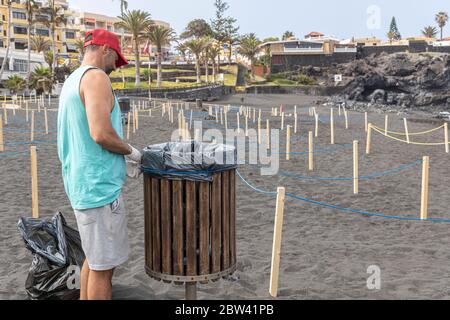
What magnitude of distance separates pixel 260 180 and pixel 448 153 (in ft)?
24.2

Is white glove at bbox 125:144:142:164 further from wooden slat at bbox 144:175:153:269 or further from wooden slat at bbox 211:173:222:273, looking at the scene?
wooden slat at bbox 211:173:222:273

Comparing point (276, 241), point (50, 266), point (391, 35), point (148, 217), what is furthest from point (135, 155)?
point (391, 35)

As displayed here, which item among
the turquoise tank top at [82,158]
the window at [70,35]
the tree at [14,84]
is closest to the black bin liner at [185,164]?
the turquoise tank top at [82,158]

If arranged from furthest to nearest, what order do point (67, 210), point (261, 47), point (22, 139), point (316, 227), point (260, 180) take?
point (261, 47), point (22, 139), point (260, 180), point (67, 210), point (316, 227)

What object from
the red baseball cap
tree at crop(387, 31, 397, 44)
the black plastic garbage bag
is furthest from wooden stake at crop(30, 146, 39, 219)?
tree at crop(387, 31, 397, 44)

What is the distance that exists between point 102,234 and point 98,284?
41cm

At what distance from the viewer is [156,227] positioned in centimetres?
341

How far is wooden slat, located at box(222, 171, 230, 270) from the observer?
340 cm

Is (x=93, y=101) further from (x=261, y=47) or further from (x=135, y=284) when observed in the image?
(x=261, y=47)

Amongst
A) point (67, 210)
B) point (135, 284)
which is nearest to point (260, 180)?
point (67, 210)

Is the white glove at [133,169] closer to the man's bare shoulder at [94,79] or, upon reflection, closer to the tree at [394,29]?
the man's bare shoulder at [94,79]

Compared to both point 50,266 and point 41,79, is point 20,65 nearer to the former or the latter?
point 41,79

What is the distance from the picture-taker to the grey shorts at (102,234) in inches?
120

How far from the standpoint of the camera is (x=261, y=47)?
78.8m
